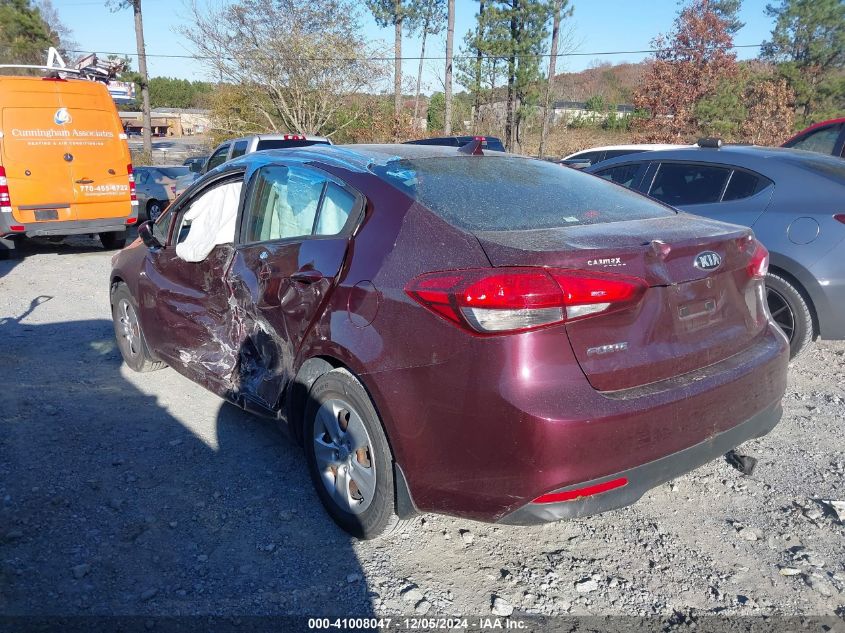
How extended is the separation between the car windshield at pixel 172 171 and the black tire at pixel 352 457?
43.7ft

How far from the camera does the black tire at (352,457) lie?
2.71m

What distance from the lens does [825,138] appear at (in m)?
7.93

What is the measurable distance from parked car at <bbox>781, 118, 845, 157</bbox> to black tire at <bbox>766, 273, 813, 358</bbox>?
3.81 metres

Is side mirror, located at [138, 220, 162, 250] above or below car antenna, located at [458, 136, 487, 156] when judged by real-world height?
below

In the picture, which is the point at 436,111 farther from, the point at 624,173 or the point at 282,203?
the point at 282,203

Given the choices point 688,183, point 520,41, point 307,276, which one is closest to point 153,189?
point 688,183

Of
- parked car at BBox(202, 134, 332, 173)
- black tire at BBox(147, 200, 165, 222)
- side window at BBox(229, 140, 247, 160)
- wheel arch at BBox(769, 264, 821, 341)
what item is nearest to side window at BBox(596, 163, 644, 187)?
wheel arch at BBox(769, 264, 821, 341)

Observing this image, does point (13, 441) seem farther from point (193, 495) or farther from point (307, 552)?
point (307, 552)

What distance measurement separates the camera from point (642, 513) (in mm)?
3189

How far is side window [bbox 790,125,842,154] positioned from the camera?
7.76 meters

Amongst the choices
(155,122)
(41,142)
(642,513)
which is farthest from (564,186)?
(155,122)

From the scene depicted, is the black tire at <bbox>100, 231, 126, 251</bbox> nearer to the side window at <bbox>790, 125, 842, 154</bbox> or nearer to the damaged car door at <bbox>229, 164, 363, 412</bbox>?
the damaged car door at <bbox>229, 164, 363, 412</bbox>

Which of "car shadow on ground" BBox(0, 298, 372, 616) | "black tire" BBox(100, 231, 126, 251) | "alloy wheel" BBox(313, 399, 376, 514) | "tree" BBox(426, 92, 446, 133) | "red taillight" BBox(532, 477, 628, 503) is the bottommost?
"black tire" BBox(100, 231, 126, 251)

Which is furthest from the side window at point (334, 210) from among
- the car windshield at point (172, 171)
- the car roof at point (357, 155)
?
the car windshield at point (172, 171)
